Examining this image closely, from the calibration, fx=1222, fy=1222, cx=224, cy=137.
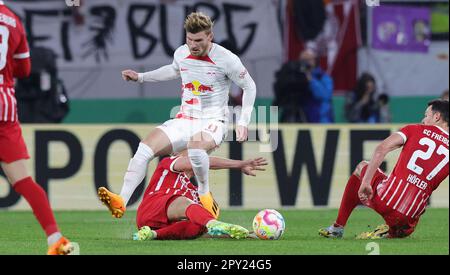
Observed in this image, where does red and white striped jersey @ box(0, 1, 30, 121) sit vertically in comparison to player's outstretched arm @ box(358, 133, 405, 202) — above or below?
above

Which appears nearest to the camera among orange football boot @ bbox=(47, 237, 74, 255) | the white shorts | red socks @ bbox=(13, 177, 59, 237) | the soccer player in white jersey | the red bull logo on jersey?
orange football boot @ bbox=(47, 237, 74, 255)

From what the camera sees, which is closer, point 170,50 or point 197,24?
point 197,24

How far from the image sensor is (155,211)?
402 inches

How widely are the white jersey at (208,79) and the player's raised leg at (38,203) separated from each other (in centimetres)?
282

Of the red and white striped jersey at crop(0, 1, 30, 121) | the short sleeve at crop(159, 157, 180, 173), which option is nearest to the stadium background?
the short sleeve at crop(159, 157, 180, 173)

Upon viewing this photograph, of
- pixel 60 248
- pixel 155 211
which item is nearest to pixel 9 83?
pixel 60 248

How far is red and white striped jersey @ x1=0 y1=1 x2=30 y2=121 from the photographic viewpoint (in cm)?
834

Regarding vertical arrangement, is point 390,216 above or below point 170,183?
below

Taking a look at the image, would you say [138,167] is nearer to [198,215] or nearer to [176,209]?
[176,209]

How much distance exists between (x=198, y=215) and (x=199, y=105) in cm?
141

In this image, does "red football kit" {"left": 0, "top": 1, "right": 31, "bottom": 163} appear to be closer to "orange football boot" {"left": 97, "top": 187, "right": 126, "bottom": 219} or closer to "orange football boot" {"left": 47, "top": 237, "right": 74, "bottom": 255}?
"orange football boot" {"left": 47, "top": 237, "right": 74, "bottom": 255}

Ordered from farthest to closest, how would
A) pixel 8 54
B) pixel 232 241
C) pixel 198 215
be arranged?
pixel 232 241 < pixel 198 215 < pixel 8 54

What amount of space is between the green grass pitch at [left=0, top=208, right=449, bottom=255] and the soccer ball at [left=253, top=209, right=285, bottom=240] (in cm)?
14
